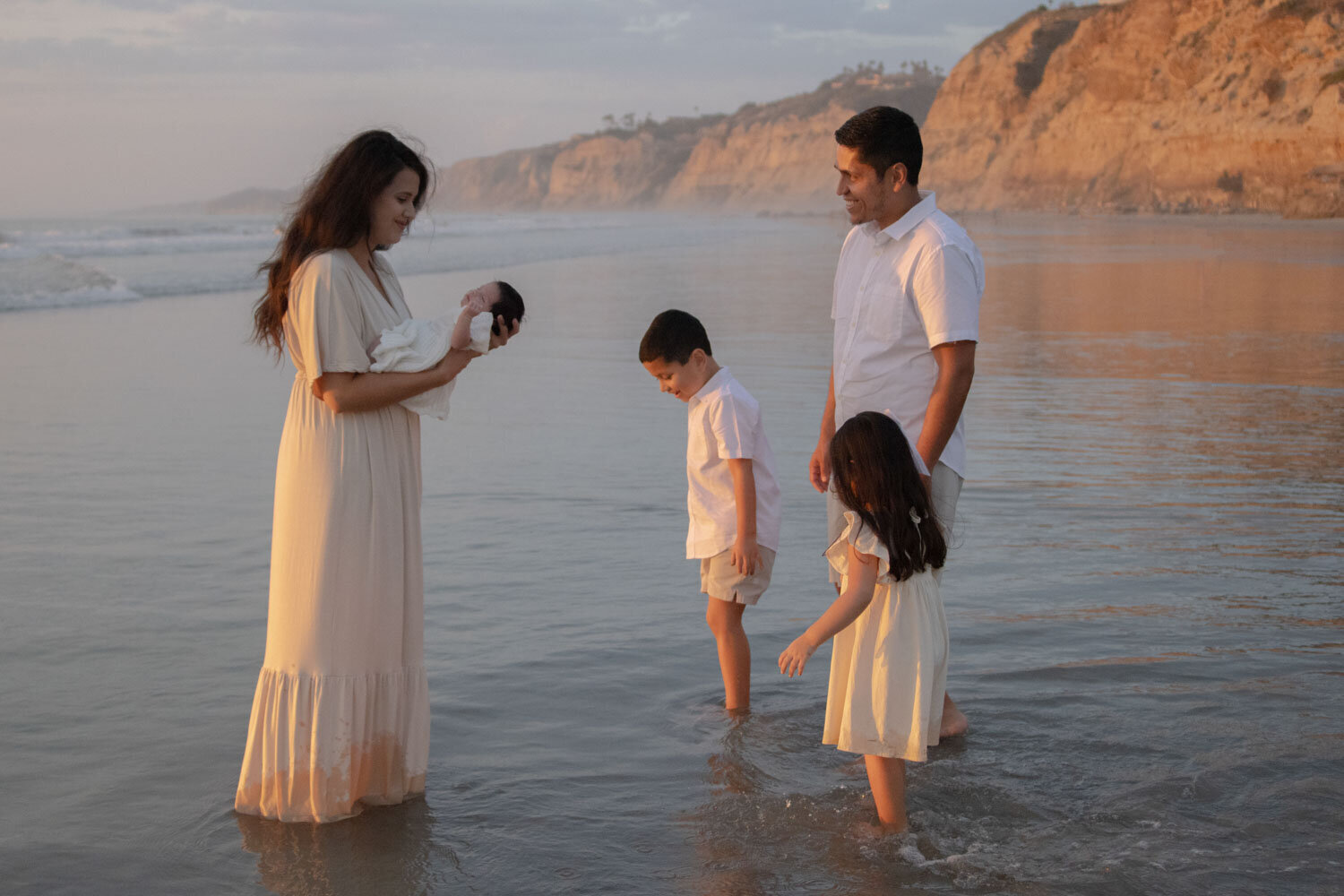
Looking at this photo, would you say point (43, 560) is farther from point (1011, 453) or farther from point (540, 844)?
point (1011, 453)

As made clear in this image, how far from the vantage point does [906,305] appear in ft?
11.3

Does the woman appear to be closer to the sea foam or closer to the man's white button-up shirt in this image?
the man's white button-up shirt

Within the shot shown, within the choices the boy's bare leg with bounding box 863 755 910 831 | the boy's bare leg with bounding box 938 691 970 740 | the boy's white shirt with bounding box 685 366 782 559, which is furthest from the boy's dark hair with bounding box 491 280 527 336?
the boy's bare leg with bounding box 938 691 970 740

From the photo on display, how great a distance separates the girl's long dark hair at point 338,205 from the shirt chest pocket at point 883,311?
133 centimetres

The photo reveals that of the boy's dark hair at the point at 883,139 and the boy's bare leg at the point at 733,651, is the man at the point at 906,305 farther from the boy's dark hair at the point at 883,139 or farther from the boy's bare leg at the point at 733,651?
the boy's bare leg at the point at 733,651

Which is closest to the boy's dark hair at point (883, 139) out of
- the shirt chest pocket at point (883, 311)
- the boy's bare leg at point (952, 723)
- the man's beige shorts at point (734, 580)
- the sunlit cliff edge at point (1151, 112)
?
the shirt chest pocket at point (883, 311)

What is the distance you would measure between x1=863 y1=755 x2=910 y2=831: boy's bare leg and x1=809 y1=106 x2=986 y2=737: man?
0.70 meters

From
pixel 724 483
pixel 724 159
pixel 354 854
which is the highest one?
pixel 724 159

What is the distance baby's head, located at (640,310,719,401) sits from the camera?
3.85 meters

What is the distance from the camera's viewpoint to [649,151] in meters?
163

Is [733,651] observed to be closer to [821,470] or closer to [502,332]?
[821,470]

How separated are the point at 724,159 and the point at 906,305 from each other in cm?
13904

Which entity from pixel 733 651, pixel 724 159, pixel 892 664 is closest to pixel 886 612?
pixel 892 664

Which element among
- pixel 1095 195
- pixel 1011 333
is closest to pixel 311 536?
pixel 1011 333
